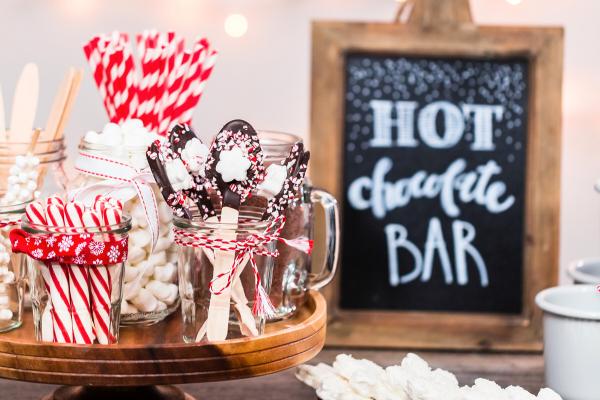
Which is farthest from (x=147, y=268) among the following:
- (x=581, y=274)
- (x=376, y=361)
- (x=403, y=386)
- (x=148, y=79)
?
(x=581, y=274)

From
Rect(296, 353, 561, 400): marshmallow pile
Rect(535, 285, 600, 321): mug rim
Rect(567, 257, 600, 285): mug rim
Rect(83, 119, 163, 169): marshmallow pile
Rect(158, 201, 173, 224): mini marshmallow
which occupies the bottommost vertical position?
Rect(296, 353, 561, 400): marshmallow pile

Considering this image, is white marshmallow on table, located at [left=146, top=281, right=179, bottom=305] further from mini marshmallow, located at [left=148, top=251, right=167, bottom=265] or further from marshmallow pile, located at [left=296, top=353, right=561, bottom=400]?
marshmallow pile, located at [left=296, top=353, right=561, bottom=400]

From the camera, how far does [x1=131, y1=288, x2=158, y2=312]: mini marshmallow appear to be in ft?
3.13

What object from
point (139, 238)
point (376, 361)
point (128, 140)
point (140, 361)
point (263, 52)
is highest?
point (263, 52)

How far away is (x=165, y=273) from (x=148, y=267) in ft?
0.08

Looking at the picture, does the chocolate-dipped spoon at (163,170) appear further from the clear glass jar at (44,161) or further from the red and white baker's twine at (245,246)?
the clear glass jar at (44,161)

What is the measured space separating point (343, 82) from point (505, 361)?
48cm

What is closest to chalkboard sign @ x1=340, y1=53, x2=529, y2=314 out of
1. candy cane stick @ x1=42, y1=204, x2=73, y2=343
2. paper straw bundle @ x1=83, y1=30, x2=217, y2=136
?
paper straw bundle @ x1=83, y1=30, x2=217, y2=136

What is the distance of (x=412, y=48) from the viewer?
133 cm

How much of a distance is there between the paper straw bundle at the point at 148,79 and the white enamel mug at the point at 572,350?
0.49 m

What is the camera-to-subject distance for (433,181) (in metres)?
1.34

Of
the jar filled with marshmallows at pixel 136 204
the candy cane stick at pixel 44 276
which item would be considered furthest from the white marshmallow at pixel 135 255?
the candy cane stick at pixel 44 276

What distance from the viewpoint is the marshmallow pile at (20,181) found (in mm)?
929

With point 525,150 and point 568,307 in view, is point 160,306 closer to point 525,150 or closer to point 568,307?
point 568,307
